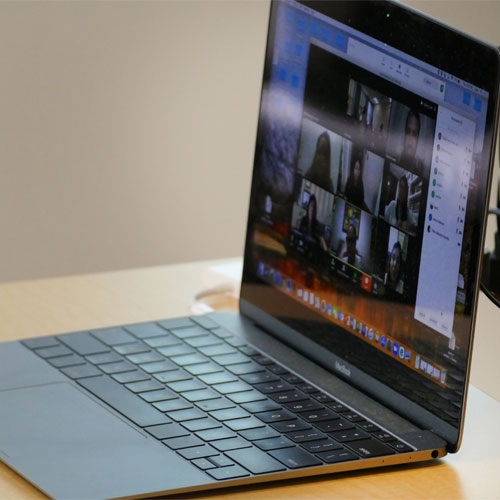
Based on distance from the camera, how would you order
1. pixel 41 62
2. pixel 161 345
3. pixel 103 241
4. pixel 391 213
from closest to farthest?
pixel 391 213 → pixel 161 345 → pixel 41 62 → pixel 103 241

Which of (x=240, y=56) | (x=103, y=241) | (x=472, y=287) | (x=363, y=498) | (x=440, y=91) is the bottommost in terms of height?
(x=103, y=241)

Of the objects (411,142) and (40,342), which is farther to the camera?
(40,342)

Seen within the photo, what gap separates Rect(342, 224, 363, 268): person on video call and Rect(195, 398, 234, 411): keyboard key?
0.17 metres

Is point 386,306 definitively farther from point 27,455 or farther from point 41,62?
point 41,62

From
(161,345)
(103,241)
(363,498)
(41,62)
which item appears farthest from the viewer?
(103,241)

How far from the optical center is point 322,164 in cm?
104

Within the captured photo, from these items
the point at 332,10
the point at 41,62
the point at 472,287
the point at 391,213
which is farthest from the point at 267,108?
the point at 41,62

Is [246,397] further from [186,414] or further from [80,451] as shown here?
[80,451]

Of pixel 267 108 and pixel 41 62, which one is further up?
pixel 267 108

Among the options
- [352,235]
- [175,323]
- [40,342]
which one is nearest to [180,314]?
[175,323]

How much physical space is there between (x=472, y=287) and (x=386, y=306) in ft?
0.42

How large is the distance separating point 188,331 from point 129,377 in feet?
0.41

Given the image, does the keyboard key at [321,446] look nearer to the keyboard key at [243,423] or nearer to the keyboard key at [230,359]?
the keyboard key at [243,423]

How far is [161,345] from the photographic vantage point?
Answer: 108cm
